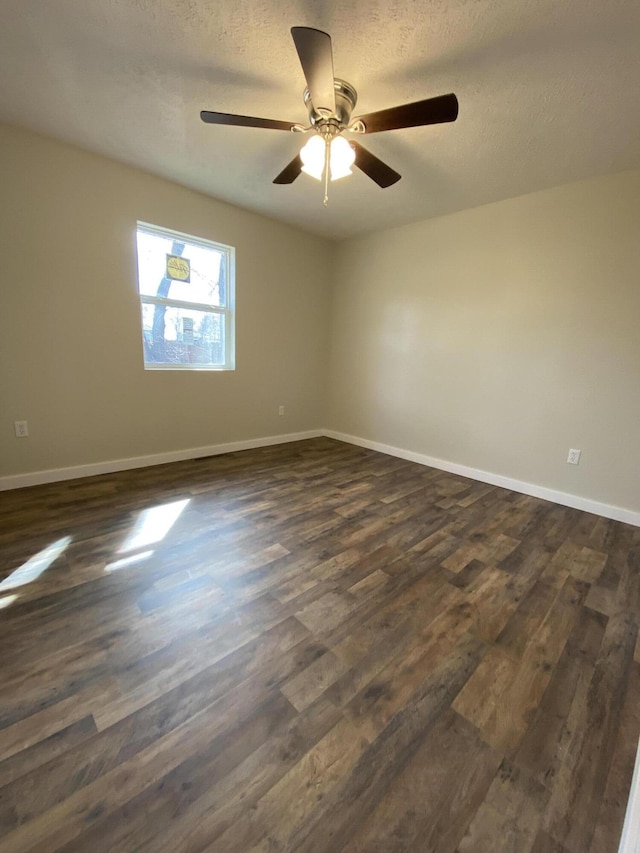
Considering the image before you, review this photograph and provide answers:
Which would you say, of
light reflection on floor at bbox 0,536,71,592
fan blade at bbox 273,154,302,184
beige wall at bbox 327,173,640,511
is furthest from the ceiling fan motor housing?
light reflection on floor at bbox 0,536,71,592

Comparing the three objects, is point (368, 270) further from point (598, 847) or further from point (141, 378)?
point (598, 847)

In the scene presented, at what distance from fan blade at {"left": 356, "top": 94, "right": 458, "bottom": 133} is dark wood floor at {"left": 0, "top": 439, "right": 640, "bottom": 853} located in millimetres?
2156

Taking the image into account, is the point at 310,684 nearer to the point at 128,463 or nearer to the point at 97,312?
the point at 128,463

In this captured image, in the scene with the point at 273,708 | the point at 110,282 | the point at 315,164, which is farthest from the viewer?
the point at 110,282

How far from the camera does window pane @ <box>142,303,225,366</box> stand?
10.5ft

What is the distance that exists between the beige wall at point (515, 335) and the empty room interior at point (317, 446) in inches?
0.9

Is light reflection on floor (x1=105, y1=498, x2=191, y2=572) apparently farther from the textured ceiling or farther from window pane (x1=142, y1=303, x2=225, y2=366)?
the textured ceiling

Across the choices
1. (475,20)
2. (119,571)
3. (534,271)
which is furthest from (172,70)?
(534,271)

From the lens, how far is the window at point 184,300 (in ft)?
10.2

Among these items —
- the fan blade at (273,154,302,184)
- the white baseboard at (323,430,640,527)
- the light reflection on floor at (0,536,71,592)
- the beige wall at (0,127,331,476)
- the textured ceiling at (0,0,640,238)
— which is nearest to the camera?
the textured ceiling at (0,0,640,238)

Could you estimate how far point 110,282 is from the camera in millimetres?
2857

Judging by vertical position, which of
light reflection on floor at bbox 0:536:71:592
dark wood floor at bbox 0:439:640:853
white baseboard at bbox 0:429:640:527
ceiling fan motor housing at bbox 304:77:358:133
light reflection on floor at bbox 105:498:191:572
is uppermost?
ceiling fan motor housing at bbox 304:77:358:133

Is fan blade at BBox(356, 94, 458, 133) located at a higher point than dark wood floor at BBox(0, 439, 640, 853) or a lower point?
higher

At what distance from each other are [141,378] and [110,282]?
813 mm
